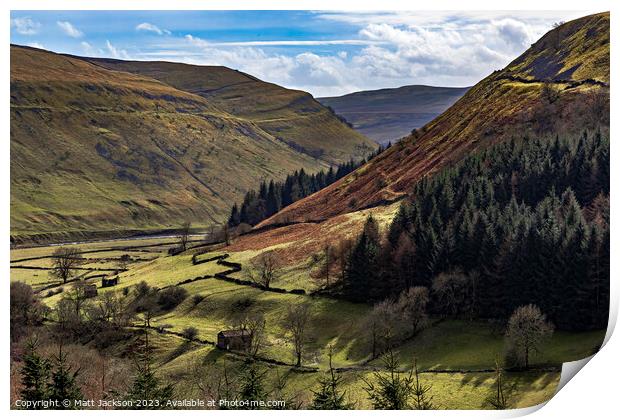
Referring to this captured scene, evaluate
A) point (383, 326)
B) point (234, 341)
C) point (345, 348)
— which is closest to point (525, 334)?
point (383, 326)

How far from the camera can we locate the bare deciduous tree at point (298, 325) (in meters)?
78.1

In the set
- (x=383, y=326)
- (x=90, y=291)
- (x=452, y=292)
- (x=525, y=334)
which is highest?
(x=452, y=292)

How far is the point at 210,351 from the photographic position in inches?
3132

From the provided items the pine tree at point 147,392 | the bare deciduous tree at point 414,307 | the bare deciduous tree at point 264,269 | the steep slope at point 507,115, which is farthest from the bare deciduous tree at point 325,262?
the pine tree at point 147,392

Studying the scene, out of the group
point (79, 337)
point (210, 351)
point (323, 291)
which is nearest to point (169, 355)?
point (210, 351)

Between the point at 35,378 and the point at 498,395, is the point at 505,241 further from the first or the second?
the point at 35,378

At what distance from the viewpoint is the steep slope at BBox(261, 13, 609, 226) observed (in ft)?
398

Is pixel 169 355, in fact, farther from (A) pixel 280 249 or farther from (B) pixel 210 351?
(A) pixel 280 249

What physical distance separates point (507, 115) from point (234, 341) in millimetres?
71520

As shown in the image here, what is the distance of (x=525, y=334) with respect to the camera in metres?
68.5

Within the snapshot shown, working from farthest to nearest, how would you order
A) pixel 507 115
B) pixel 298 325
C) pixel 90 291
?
1. pixel 507 115
2. pixel 90 291
3. pixel 298 325

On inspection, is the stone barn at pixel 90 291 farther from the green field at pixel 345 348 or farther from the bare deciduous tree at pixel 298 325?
the bare deciduous tree at pixel 298 325

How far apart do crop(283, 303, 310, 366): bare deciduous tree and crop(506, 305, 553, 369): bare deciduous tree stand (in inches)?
800

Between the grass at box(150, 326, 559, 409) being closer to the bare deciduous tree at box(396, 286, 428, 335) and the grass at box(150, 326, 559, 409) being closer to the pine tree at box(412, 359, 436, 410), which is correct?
the pine tree at box(412, 359, 436, 410)
